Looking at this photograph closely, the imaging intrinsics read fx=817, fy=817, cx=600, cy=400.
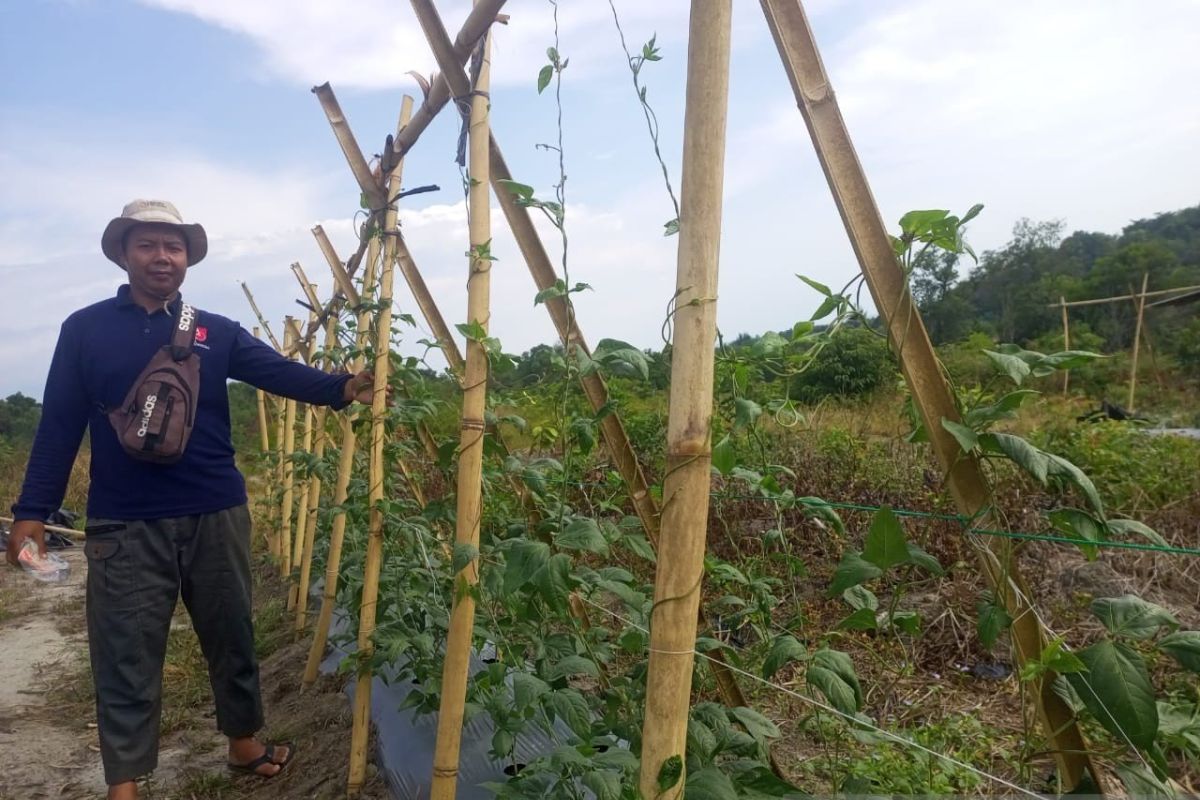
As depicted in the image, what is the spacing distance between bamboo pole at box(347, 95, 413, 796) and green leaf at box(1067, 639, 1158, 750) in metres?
2.09

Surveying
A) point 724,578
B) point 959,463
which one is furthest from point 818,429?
point 959,463

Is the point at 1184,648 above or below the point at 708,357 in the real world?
below

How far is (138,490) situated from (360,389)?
74 cm

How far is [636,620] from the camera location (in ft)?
5.51

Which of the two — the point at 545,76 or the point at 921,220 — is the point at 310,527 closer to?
the point at 545,76

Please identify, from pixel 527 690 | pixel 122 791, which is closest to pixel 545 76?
pixel 527 690

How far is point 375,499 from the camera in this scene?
2.81 meters

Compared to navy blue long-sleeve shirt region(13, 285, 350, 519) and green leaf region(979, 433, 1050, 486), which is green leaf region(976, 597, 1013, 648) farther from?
navy blue long-sleeve shirt region(13, 285, 350, 519)

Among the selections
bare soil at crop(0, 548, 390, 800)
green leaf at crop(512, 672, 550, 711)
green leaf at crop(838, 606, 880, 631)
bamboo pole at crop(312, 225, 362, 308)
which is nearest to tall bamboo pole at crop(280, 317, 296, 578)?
bare soil at crop(0, 548, 390, 800)

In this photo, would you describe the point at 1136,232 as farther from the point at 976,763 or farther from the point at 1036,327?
the point at 976,763

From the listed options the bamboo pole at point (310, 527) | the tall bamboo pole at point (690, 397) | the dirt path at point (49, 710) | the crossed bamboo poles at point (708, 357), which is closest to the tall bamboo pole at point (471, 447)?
the crossed bamboo poles at point (708, 357)

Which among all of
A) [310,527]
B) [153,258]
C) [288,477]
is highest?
[153,258]

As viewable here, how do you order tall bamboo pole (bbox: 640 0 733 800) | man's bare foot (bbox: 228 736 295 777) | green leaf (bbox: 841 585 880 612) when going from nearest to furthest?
tall bamboo pole (bbox: 640 0 733 800)
green leaf (bbox: 841 585 880 612)
man's bare foot (bbox: 228 736 295 777)

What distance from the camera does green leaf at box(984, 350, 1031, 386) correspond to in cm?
111
